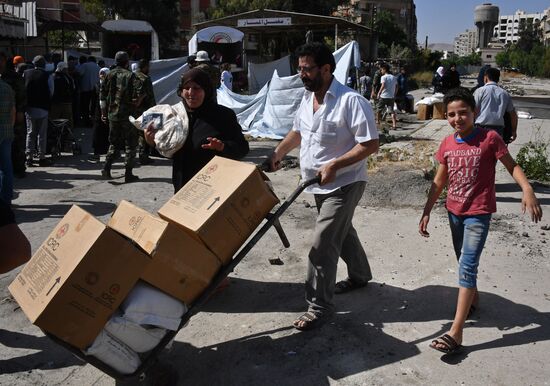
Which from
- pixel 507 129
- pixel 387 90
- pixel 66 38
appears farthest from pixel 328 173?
pixel 66 38

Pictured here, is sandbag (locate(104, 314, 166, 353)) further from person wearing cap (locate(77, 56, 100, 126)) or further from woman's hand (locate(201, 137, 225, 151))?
person wearing cap (locate(77, 56, 100, 126))

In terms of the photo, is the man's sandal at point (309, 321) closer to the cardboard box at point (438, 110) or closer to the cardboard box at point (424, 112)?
the cardboard box at point (438, 110)

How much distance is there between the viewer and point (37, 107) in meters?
9.25

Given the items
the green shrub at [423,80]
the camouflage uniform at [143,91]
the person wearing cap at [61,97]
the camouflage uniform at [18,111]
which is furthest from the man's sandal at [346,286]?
the green shrub at [423,80]

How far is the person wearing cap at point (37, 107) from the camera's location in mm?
9133

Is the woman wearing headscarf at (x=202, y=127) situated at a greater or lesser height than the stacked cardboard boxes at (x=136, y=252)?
greater

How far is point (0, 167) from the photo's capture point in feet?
21.7

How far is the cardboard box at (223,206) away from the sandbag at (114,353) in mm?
695

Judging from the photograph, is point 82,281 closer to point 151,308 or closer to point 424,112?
point 151,308

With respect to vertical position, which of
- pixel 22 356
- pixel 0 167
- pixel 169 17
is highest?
pixel 169 17

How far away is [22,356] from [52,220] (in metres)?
3.20

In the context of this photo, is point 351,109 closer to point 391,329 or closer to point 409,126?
point 391,329

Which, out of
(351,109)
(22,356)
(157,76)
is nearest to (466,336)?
(351,109)

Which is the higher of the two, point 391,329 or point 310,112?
point 310,112
